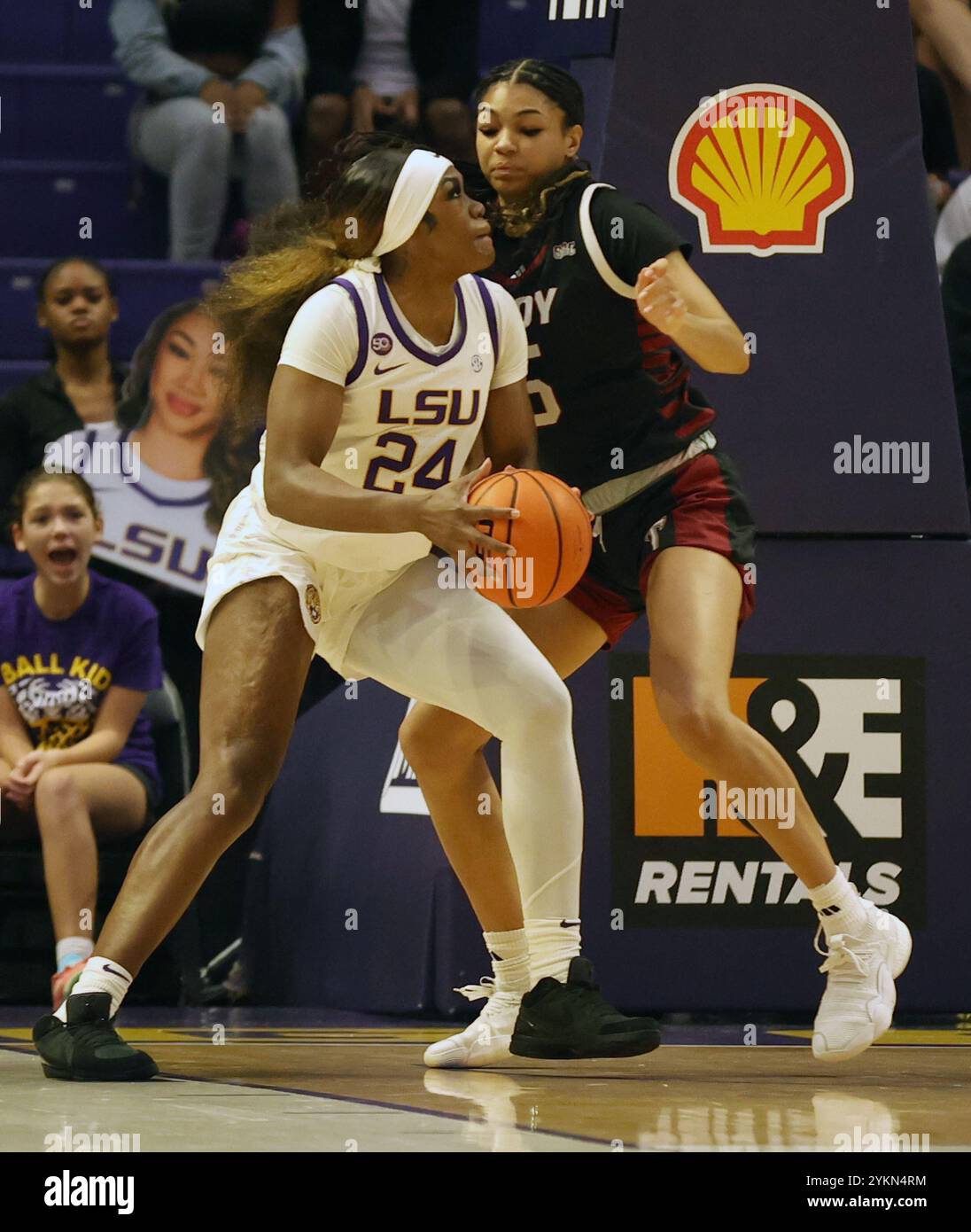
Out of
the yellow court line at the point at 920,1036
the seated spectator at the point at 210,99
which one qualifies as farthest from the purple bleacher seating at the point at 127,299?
the yellow court line at the point at 920,1036

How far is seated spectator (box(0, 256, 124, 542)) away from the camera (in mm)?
6539

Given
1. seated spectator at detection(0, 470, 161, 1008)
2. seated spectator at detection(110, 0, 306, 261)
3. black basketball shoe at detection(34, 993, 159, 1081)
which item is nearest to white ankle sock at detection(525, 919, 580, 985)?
black basketball shoe at detection(34, 993, 159, 1081)

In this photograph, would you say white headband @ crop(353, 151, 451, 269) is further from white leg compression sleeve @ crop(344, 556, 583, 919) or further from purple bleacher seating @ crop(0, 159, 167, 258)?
purple bleacher seating @ crop(0, 159, 167, 258)

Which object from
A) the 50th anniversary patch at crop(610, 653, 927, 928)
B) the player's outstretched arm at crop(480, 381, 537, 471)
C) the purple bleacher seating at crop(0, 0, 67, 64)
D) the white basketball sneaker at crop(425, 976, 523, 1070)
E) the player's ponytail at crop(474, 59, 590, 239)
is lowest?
the white basketball sneaker at crop(425, 976, 523, 1070)

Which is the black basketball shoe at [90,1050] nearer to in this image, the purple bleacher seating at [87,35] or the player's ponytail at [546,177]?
the player's ponytail at [546,177]

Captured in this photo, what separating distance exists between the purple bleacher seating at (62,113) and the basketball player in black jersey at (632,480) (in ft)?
16.8

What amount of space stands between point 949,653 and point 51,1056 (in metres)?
2.41

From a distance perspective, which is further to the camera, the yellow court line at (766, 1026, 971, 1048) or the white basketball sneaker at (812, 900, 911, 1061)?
the yellow court line at (766, 1026, 971, 1048)

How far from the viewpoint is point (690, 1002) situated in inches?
193

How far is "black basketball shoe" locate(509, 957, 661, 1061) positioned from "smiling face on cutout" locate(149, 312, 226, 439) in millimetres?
3203

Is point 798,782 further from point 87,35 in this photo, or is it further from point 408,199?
point 87,35

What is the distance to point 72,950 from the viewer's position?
5012mm

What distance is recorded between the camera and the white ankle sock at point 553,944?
12.6 ft
